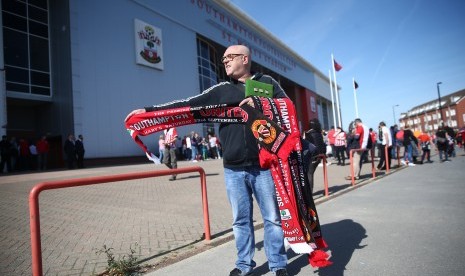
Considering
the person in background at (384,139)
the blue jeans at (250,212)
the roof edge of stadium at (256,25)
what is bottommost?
the blue jeans at (250,212)

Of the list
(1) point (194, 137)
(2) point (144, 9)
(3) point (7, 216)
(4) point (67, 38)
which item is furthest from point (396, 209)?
(2) point (144, 9)

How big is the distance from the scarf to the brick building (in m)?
78.0

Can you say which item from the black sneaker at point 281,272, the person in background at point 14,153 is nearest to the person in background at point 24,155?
the person in background at point 14,153

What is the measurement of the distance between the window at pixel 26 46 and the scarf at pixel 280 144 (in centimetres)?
1955

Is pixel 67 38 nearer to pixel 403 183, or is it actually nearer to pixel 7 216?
pixel 7 216

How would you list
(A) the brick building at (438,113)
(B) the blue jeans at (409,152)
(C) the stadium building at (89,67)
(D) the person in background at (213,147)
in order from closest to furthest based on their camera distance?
(B) the blue jeans at (409,152) < (C) the stadium building at (89,67) < (D) the person in background at (213,147) < (A) the brick building at (438,113)

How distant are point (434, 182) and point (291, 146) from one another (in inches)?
304

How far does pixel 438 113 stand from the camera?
290 feet

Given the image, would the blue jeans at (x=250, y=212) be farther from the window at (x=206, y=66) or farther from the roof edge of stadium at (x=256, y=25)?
the roof edge of stadium at (x=256, y=25)

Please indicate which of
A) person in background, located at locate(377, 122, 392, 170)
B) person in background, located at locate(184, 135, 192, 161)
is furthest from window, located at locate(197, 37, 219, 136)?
person in background, located at locate(377, 122, 392, 170)

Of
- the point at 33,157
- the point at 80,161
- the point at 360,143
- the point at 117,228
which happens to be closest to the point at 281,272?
the point at 117,228

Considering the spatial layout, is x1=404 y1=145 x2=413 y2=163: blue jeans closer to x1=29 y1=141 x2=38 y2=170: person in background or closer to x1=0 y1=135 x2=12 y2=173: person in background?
x1=0 y1=135 x2=12 y2=173: person in background

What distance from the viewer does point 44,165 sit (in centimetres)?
1762

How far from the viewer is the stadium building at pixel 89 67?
723 inches
